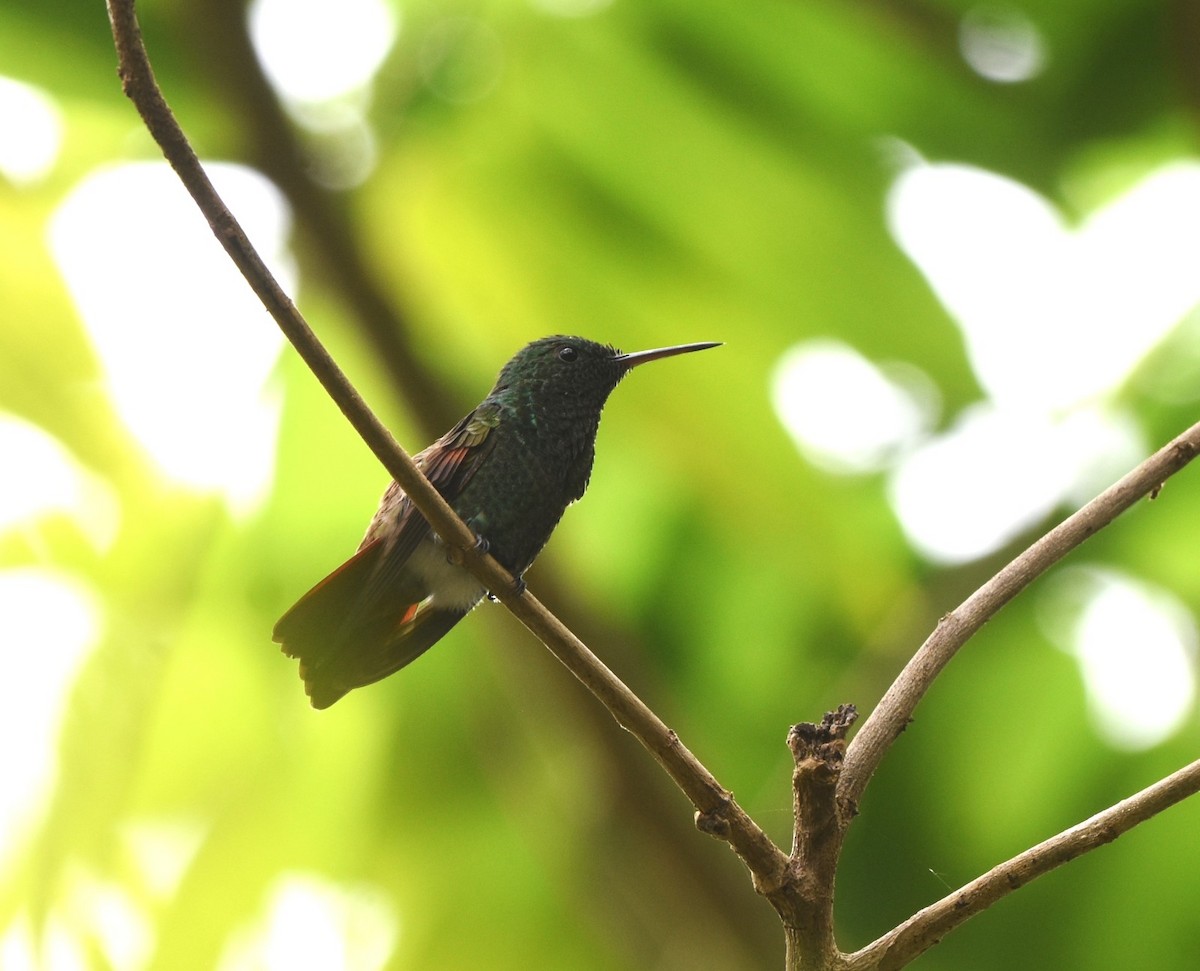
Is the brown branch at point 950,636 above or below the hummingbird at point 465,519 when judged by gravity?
below

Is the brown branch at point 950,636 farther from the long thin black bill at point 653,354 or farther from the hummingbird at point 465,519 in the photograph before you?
the long thin black bill at point 653,354

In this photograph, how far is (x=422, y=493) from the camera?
1440mm

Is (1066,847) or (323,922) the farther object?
(323,922)

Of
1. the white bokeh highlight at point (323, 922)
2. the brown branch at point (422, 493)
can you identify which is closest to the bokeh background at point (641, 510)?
the white bokeh highlight at point (323, 922)

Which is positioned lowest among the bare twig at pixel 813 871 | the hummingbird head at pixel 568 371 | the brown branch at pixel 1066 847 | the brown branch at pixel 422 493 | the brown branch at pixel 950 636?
the brown branch at pixel 1066 847

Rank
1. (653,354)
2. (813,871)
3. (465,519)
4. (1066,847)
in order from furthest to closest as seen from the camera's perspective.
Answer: (653,354)
(465,519)
(813,871)
(1066,847)

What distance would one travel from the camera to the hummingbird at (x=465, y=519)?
209cm

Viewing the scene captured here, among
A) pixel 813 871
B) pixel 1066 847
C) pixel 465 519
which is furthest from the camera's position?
pixel 465 519

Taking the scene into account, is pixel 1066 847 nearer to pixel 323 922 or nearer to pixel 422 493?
pixel 422 493

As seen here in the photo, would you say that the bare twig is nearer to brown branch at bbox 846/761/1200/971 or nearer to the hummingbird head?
brown branch at bbox 846/761/1200/971

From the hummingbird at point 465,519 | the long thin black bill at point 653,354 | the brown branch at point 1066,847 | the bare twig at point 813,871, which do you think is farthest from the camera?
the long thin black bill at point 653,354

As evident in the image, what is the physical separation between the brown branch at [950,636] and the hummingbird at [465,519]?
0.83 metres

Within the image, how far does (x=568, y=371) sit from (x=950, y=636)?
1.31 metres

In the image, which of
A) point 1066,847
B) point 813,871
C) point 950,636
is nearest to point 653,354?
point 950,636
